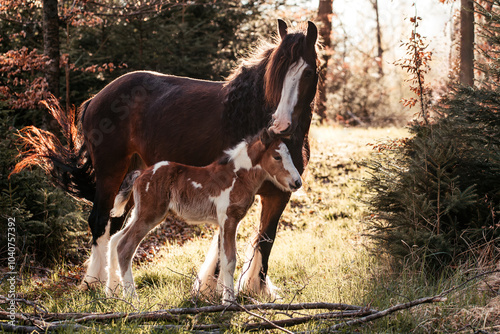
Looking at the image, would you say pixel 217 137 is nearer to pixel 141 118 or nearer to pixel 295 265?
pixel 141 118

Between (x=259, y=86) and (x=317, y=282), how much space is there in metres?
2.12

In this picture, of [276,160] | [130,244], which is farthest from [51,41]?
[276,160]

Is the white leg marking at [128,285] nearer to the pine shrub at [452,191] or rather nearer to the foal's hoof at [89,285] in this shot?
the foal's hoof at [89,285]

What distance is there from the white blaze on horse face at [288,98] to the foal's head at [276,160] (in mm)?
177

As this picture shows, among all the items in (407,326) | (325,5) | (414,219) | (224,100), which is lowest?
(407,326)

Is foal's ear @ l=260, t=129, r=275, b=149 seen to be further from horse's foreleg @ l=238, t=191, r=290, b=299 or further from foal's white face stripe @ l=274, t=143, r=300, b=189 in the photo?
horse's foreleg @ l=238, t=191, r=290, b=299

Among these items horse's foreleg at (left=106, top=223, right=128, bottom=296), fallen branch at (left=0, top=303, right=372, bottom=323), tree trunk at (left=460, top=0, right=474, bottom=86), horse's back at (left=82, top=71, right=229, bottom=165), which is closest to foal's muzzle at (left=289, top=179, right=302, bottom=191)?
horse's back at (left=82, top=71, right=229, bottom=165)

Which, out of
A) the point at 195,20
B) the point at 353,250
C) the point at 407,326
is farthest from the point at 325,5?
the point at 407,326

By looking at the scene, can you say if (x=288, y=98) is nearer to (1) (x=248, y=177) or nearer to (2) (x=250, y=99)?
(2) (x=250, y=99)

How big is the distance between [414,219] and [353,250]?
1.41 m

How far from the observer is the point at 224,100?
5.03 meters

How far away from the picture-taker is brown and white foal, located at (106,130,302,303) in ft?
15.0

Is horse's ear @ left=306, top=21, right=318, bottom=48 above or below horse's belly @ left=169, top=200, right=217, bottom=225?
above

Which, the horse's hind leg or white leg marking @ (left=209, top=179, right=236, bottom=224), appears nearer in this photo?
white leg marking @ (left=209, top=179, right=236, bottom=224)
